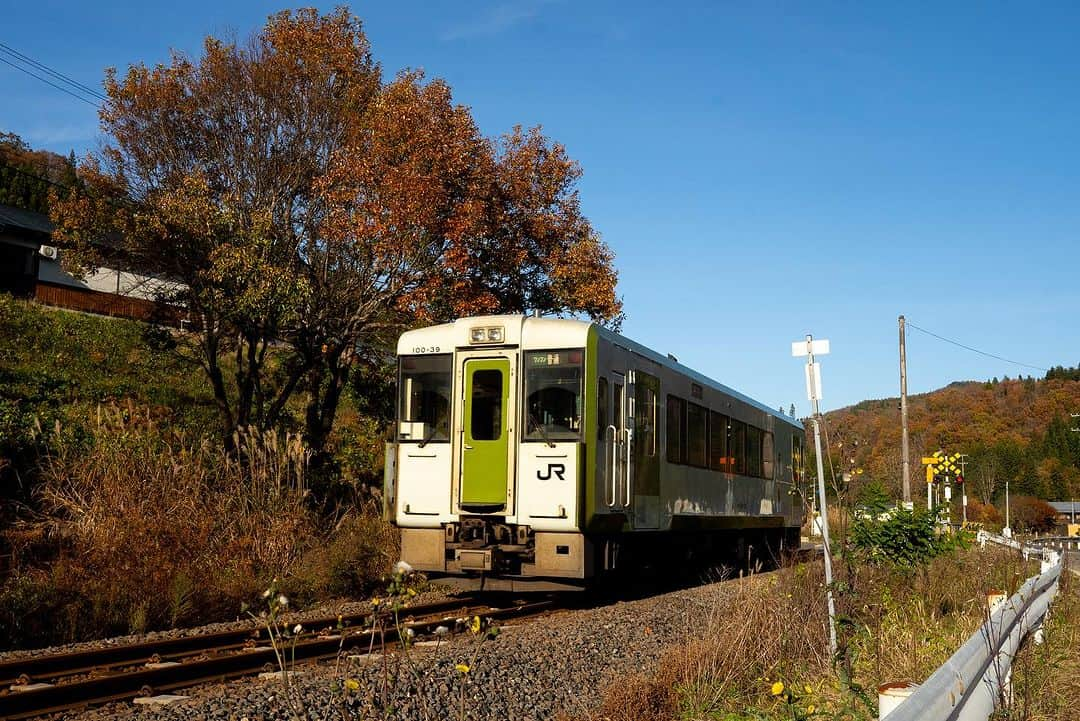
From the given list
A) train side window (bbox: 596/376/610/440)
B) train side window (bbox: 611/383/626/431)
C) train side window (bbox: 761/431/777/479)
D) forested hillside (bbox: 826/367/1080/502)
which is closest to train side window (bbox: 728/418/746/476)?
train side window (bbox: 761/431/777/479)

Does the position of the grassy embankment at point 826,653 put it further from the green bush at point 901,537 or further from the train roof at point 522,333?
the train roof at point 522,333

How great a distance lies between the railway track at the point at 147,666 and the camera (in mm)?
6504

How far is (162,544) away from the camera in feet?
37.1

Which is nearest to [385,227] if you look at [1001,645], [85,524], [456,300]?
[456,300]

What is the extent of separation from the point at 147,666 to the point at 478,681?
2600mm

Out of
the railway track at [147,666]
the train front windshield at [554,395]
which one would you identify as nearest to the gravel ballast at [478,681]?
the railway track at [147,666]

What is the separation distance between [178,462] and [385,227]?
5277 millimetres

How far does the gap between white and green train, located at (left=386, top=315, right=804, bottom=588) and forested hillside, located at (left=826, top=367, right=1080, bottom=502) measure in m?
26.7

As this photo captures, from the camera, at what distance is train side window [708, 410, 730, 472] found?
52.5 feet

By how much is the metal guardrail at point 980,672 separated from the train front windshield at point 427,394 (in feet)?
21.4

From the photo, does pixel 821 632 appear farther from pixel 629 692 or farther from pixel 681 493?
pixel 681 493

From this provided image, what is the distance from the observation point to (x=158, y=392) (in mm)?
25375

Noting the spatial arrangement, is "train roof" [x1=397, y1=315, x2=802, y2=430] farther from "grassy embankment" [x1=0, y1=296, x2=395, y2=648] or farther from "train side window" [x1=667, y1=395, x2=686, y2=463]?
"grassy embankment" [x1=0, y1=296, x2=395, y2=648]

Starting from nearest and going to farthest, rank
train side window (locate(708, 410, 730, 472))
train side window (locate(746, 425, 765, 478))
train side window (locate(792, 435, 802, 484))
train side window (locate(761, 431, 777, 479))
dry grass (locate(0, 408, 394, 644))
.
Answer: dry grass (locate(0, 408, 394, 644))
train side window (locate(708, 410, 730, 472))
train side window (locate(746, 425, 765, 478))
train side window (locate(761, 431, 777, 479))
train side window (locate(792, 435, 802, 484))
